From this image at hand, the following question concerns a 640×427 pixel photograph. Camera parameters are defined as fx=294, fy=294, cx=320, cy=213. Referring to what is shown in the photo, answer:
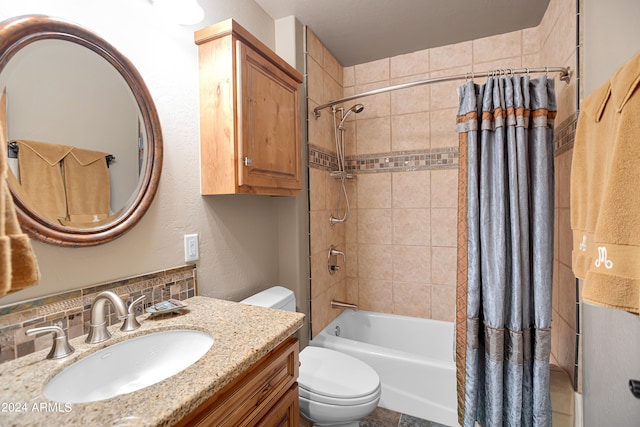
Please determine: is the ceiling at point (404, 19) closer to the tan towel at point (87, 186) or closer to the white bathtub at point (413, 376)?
A: the tan towel at point (87, 186)

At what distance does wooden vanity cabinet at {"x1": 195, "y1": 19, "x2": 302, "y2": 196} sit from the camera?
1.27 metres

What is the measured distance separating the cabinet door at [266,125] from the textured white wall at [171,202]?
23cm

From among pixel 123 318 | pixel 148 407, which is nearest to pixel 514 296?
pixel 148 407

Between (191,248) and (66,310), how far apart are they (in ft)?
1.58

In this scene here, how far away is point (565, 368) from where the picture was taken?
5.06 feet

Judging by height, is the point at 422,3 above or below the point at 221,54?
above

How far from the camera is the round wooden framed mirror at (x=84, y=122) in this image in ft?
2.63

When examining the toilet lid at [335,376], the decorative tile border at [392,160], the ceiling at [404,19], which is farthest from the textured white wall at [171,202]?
the decorative tile border at [392,160]

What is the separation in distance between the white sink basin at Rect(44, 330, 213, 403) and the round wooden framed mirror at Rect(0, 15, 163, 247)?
0.36m

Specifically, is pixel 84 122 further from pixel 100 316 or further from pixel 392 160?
pixel 392 160

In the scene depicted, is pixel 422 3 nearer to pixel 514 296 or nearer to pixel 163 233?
pixel 514 296

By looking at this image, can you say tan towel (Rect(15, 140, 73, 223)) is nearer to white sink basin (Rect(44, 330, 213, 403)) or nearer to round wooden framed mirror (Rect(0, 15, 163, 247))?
round wooden framed mirror (Rect(0, 15, 163, 247))

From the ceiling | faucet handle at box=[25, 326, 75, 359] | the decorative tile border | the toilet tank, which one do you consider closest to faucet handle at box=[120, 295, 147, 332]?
faucet handle at box=[25, 326, 75, 359]

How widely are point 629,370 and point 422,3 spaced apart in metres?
1.99
